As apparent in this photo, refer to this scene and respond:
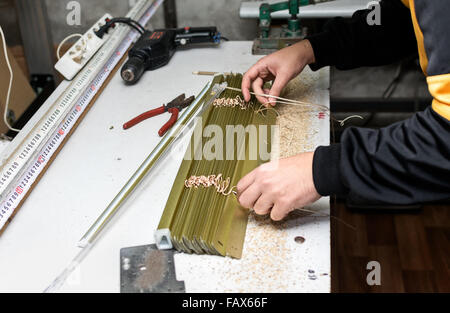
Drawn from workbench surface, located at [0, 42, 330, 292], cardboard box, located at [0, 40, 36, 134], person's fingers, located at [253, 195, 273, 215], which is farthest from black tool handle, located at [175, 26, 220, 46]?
person's fingers, located at [253, 195, 273, 215]

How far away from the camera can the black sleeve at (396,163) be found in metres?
0.78

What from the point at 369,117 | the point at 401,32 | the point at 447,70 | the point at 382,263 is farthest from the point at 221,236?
the point at 369,117

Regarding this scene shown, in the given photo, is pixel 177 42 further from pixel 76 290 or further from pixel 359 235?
pixel 359 235

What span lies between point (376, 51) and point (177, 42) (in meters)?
0.65

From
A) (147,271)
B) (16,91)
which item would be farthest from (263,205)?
(16,91)

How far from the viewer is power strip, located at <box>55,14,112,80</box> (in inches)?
55.9

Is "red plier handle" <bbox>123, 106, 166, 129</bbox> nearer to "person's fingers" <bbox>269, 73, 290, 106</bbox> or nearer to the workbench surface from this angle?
the workbench surface

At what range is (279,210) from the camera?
0.88 metres

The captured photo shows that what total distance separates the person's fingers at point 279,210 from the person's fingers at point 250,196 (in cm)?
4

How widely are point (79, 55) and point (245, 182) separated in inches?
31.2

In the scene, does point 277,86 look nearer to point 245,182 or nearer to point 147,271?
A: point 245,182

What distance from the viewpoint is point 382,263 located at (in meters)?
1.90

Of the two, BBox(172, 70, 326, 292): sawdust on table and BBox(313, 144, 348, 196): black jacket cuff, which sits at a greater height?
BBox(313, 144, 348, 196): black jacket cuff

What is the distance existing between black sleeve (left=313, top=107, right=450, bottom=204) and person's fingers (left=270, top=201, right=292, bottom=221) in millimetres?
76
